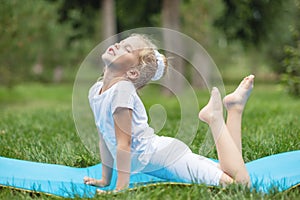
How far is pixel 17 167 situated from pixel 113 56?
0.92m

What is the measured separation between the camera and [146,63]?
7.96 ft

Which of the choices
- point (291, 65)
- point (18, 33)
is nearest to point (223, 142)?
point (291, 65)

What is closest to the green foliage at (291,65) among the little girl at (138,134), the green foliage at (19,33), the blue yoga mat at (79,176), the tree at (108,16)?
the blue yoga mat at (79,176)

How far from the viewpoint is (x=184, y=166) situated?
98.0 inches

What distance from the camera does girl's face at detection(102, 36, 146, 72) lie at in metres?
2.40

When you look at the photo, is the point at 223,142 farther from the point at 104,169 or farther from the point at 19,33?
the point at 19,33

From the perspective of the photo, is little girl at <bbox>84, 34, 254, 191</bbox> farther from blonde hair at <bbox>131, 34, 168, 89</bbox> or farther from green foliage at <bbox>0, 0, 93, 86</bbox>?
green foliage at <bbox>0, 0, 93, 86</bbox>

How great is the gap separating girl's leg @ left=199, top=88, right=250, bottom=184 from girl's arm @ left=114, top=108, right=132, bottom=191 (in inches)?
17.2

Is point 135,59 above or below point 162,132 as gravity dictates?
above

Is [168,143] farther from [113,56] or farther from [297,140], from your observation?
[297,140]

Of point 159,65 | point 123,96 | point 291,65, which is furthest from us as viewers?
point 291,65

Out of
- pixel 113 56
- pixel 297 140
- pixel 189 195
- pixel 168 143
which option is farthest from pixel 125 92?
pixel 297 140

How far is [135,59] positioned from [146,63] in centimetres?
6

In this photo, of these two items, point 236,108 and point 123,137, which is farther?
point 236,108
